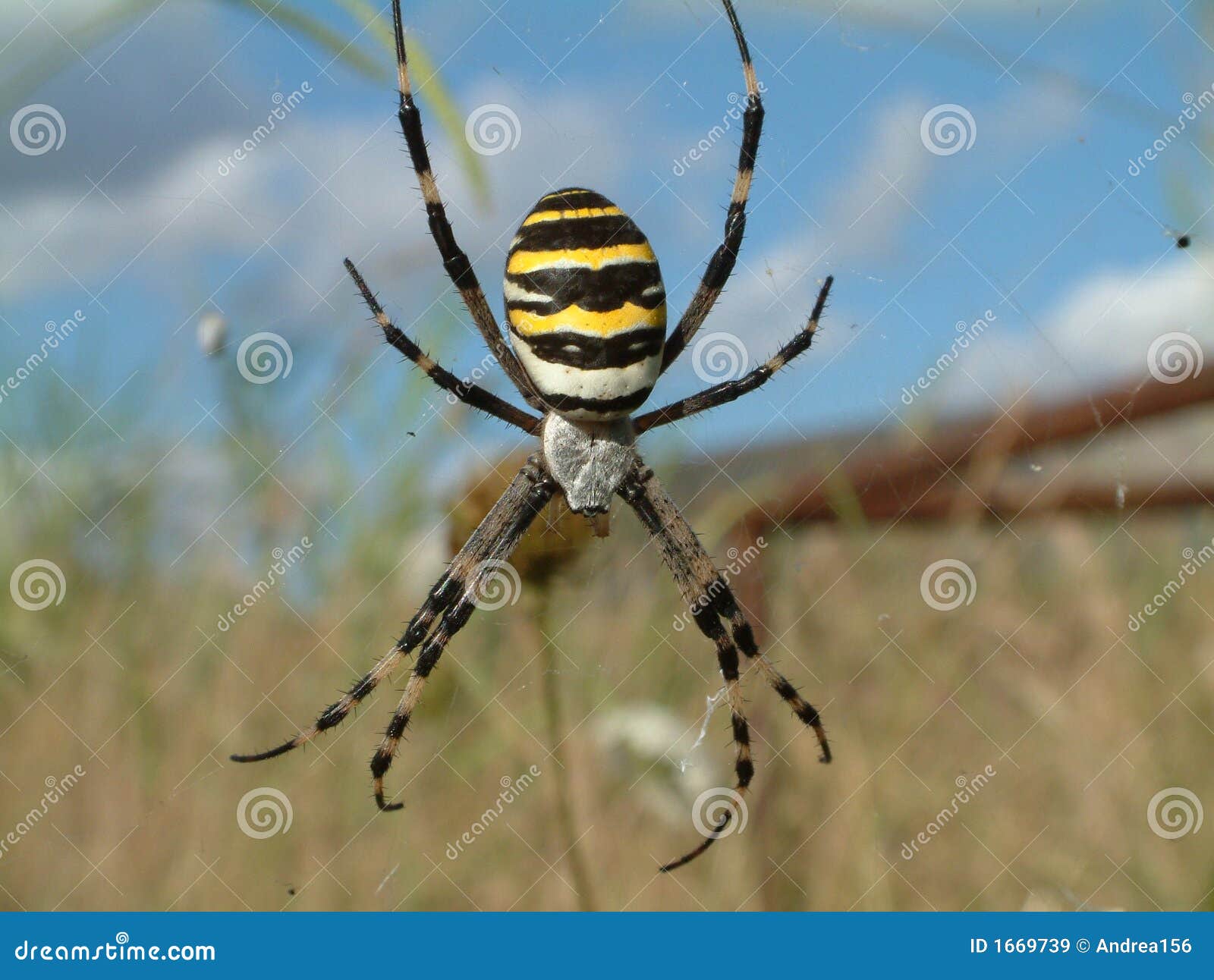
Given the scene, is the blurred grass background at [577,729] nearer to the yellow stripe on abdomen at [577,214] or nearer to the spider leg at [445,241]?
the spider leg at [445,241]

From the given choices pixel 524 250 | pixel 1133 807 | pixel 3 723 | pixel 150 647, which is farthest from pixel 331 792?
pixel 1133 807

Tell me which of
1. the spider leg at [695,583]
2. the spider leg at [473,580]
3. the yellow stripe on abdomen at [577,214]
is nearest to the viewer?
the yellow stripe on abdomen at [577,214]

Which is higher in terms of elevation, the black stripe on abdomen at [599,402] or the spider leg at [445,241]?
the spider leg at [445,241]

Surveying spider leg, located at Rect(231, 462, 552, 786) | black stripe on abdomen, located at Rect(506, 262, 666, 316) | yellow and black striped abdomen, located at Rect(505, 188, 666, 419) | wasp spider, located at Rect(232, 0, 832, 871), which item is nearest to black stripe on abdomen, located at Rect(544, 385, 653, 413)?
wasp spider, located at Rect(232, 0, 832, 871)

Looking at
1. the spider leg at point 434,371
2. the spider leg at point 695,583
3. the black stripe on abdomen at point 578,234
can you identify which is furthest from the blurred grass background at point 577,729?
the black stripe on abdomen at point 578,234

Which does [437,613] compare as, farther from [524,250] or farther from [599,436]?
[524,250]

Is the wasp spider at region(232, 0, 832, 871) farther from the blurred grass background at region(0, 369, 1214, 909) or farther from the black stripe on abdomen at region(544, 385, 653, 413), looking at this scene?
the blurred grass background at region(0, 369, 1214, 909)

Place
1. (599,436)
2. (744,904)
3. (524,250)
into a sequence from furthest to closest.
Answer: (744,904) → (599,436) → (524,250)

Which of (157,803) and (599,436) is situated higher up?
(599,436)

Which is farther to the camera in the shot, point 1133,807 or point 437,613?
point 1133,807
